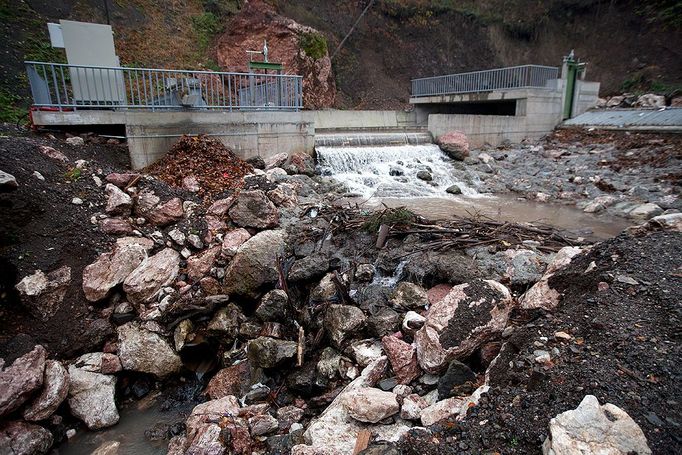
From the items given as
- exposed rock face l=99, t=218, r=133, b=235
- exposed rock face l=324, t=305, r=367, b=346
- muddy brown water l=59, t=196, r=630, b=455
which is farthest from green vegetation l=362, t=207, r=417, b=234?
exposed rock face l=99, t=218, r=133, b=235

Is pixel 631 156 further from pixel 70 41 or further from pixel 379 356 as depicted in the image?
pixel 70 41

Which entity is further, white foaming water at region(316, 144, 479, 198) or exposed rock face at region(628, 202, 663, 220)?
white foaming water at region(316, 144, 479, 198)

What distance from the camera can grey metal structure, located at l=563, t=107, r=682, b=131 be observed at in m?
12.5

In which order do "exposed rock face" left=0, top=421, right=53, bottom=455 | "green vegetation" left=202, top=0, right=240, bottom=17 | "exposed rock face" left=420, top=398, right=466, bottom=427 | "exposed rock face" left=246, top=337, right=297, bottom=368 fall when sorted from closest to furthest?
"exposed rock face" left=420, top=398, right=466, bottom=427 < "exposed rock face" left=0, top=421, right=53, bottom=455 < "exposed rock face" left=246, top=337, right=297, bottom=368 < "green vegetation" left=202, top=0, right=240, bottom=17

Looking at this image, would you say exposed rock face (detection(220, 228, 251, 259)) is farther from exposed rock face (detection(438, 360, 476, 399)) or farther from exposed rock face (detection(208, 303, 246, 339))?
exposed rock face (detection(438, 360, 476, 399))

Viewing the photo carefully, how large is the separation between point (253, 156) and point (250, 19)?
11.4 meters

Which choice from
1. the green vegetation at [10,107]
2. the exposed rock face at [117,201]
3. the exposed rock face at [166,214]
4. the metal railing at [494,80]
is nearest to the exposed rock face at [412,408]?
the exposed rock face at [166,214]

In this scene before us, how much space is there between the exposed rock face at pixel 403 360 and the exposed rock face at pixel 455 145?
10.2 meters

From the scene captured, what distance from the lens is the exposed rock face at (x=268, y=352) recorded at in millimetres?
4816

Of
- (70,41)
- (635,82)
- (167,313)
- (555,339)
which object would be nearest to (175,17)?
(70,41)

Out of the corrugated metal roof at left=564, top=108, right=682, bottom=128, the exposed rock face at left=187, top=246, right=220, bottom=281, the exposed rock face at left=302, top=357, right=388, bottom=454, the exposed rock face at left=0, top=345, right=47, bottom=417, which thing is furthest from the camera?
the corrugated metal roof at left=564, top=108, right=682, bottom=128

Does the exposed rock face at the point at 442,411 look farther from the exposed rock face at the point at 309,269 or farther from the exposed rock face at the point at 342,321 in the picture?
the exposed rock face at the point at 309,269

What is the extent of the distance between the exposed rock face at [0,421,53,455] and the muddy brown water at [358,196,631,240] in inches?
259

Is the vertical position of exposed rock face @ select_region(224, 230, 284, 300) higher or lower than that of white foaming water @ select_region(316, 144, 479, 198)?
lower
